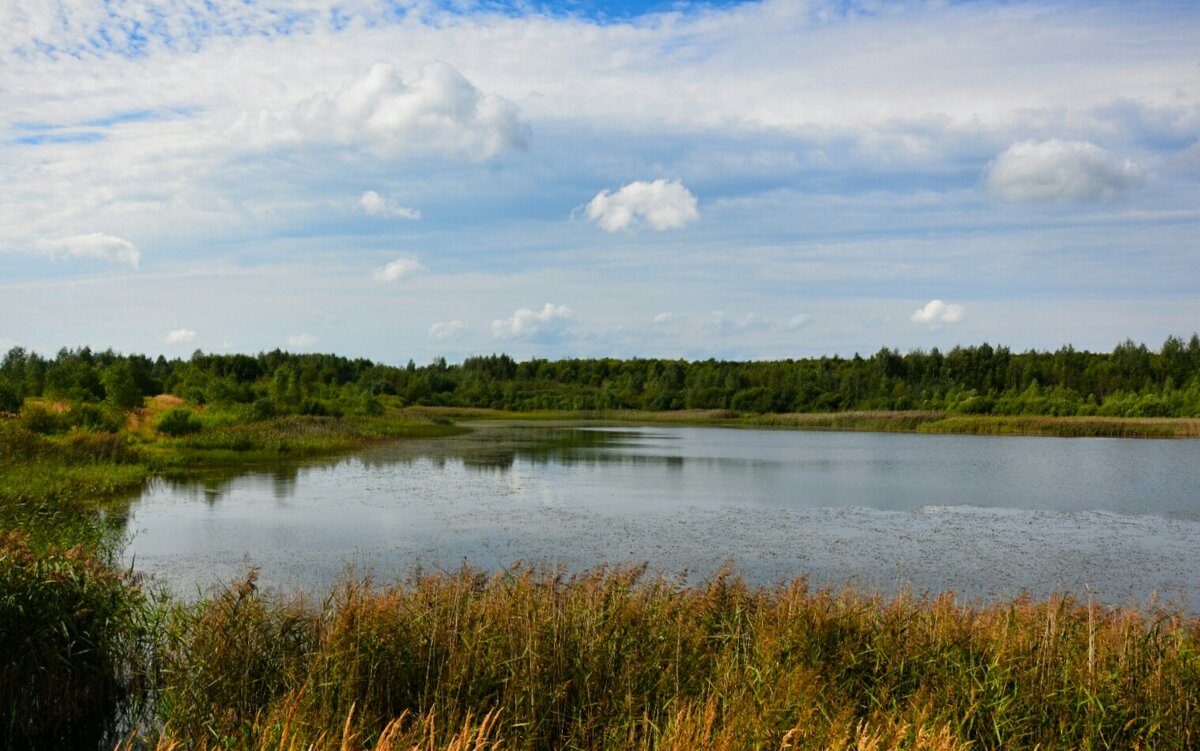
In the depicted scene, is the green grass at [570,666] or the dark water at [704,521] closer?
the green grass at [570,666]

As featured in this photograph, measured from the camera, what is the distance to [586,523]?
17938 millimetres

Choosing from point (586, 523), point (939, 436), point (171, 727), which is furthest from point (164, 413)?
point (939, 436)

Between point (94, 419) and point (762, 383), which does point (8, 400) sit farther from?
point (762, 383)

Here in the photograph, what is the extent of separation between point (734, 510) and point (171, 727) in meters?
16.2

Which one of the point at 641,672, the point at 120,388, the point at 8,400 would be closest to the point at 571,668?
the point at 641,672

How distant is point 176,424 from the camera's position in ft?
109

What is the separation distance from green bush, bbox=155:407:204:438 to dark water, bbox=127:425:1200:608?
263 inches

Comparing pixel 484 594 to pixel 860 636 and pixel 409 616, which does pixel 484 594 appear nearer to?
pixel 409 616

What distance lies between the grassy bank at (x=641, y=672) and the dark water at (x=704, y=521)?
258 centimetres

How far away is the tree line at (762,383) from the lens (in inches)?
2564

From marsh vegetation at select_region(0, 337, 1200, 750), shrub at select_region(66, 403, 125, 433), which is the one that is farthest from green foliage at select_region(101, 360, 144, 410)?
marsh vegetation at select_region(0, 337, 1200, 750)

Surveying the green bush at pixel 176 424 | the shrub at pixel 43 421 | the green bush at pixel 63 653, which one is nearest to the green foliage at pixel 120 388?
the green bush at pixel 176 424

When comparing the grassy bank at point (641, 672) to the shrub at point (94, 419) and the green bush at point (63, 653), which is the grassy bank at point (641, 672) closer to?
the green bush at point (63, 653)

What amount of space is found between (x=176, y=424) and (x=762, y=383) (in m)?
82.7
